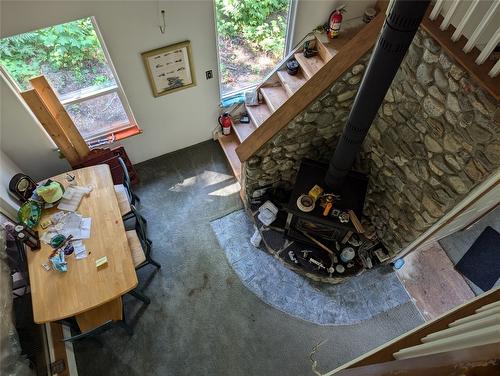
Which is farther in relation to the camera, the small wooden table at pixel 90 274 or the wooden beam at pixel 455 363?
the small wooden table at pixel 90 274

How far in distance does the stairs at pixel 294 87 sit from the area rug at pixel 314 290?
110 centimetres

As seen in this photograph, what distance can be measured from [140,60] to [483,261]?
4138 mm

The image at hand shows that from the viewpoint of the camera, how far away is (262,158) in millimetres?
3414

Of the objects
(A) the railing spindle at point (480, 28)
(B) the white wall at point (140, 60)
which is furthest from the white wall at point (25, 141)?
(A) the railing spindle at point (480, 28)

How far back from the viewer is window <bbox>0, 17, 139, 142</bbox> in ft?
9.80

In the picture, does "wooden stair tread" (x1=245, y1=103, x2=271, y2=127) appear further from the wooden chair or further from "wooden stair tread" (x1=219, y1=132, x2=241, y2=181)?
the wooden chair

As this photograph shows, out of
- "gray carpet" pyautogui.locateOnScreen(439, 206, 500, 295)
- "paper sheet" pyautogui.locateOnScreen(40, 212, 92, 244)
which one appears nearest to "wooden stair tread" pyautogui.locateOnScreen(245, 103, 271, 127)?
"paper sheet" pyautogui.locateOnScreen(40, 212, 92, 244)

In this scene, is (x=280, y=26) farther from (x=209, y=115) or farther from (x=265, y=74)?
(x=209, y=115)

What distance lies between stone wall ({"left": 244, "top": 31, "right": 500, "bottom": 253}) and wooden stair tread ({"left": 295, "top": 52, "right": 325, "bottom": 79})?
72 cm

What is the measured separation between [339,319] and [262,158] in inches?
70.7

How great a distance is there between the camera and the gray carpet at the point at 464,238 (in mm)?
3912

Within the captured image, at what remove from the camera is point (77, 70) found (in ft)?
11.0

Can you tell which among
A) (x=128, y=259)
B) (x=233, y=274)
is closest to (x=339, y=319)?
(x=233, y=274)

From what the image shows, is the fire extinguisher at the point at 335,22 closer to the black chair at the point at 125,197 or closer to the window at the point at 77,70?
the window at the point at 77,70
